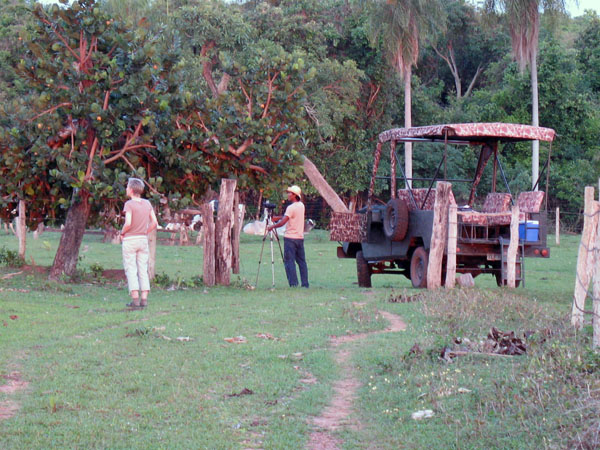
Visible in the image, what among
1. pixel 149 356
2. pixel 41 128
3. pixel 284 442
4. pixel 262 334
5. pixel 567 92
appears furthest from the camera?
pixel 567 92

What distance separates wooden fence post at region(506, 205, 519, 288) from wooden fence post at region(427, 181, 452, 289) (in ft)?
4.00

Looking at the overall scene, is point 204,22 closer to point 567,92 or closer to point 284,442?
point 567,92

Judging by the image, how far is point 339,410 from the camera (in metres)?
6.82

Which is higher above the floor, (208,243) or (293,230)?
(293,230)

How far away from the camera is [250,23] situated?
1353 inches

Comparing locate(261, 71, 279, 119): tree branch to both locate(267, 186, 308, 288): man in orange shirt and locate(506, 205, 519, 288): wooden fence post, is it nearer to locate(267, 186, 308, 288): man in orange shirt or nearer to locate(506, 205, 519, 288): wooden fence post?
locate(267, 186, 308, 288): man in orange shirt

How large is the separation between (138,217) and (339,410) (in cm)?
596

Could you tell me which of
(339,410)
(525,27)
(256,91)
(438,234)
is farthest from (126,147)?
(525,27)

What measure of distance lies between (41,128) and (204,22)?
57.7 ft

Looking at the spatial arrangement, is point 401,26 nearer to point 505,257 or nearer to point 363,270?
point 363,270

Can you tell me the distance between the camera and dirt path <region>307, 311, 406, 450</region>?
5973mm

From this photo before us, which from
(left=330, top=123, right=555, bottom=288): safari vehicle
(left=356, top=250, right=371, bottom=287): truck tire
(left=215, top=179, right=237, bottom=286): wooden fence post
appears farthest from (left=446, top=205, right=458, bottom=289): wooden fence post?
(left=215, top=179, right=237, bottom=286): wooden fence post

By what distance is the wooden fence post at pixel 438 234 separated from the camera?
1470 cm

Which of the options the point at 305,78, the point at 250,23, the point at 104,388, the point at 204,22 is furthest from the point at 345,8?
the point at 104,388
